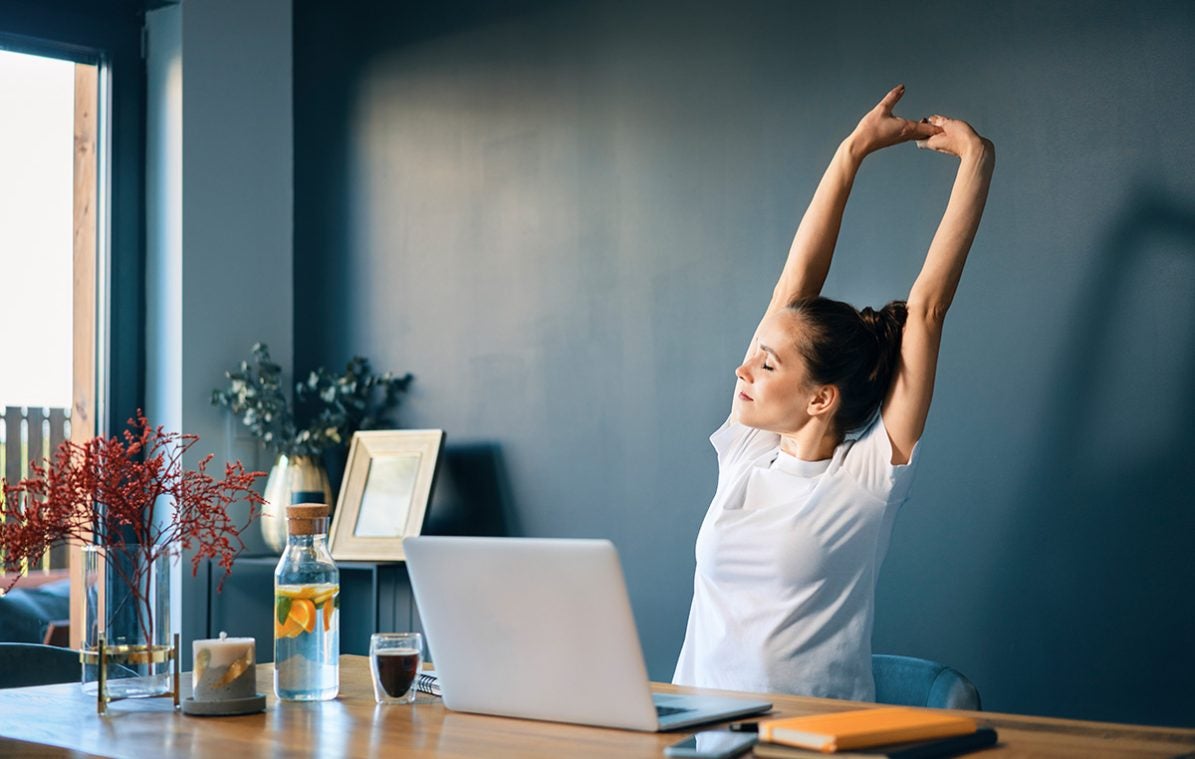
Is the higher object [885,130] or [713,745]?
[885,130]

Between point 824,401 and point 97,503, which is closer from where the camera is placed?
point 97,503

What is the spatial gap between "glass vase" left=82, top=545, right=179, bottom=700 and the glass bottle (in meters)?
0.15

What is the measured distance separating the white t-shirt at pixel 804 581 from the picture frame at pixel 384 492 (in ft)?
4.83

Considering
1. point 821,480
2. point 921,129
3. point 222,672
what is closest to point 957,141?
point 921,129

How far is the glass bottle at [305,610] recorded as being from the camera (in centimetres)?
188

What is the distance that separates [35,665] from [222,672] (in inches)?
37.5

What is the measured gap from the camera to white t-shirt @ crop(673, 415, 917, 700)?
7.38 ft

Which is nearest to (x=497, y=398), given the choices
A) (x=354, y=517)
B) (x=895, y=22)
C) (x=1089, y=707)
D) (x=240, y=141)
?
(x=354, y=517)

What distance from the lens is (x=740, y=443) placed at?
259cm

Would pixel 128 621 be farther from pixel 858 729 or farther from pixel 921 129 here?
pixel 921 129

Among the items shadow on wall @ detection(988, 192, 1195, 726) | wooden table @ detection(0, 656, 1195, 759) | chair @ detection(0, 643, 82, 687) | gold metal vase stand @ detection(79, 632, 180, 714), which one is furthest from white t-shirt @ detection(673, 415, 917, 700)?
chair @ detection(0, 643, 82, 687)

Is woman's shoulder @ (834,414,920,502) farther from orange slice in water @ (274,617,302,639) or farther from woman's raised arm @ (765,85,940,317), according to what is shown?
orange slice in water @ (274,617,302,639)

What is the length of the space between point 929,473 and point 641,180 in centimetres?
107

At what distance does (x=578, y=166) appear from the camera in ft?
11.7
